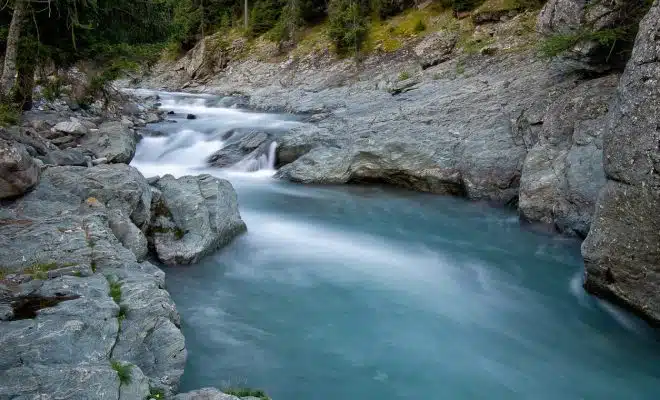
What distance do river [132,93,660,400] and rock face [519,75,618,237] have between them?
57 centimetres

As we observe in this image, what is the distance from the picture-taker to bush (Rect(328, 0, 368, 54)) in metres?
30.8

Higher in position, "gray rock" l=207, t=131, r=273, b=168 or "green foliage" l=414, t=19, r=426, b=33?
"green foliage" l=414, t=19, r=426, b=33

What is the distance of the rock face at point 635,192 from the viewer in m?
6.18

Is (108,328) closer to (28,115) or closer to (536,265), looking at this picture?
(536,265)

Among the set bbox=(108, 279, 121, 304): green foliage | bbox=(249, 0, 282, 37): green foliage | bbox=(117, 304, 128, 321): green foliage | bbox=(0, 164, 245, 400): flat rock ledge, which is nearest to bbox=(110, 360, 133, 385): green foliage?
bbox=(0, 164, 245, 400): flat rock ledge

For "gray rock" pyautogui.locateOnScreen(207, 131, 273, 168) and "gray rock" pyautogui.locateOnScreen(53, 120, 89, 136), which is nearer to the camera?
"gray rock" pyautogui.locateOnScreen(53, 120, 89, 136)

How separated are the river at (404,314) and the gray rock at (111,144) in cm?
369

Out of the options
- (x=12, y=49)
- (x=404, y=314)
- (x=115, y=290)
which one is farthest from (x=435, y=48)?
(x=115, y=290)

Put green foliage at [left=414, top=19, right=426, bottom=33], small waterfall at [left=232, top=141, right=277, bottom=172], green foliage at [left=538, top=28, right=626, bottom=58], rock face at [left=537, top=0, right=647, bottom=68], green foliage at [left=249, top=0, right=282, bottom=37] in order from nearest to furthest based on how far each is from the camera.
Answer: green foliage at [left=538, top=28, right=626, bottom=58]
rock face at [left=537, top=0, right=647, bottom=68]
small waterfall at [left=232, top=141, right=277, bottom=172]
green foliage at [left=414, top=19, right=426, bottom=33]
green foliage at [left=249, top=0, right=282, bottom=37]

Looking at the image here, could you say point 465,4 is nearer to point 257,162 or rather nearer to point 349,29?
point 349,29

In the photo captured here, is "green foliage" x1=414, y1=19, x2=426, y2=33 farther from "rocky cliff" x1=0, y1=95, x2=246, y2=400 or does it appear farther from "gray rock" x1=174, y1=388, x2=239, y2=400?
"gray rock" x1=174, y1=388, x2=239, y2=400

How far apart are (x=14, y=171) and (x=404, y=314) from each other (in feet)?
20.2

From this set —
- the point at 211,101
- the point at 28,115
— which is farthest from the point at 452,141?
the point at 211,101

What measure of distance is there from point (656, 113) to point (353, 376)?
198 inches
